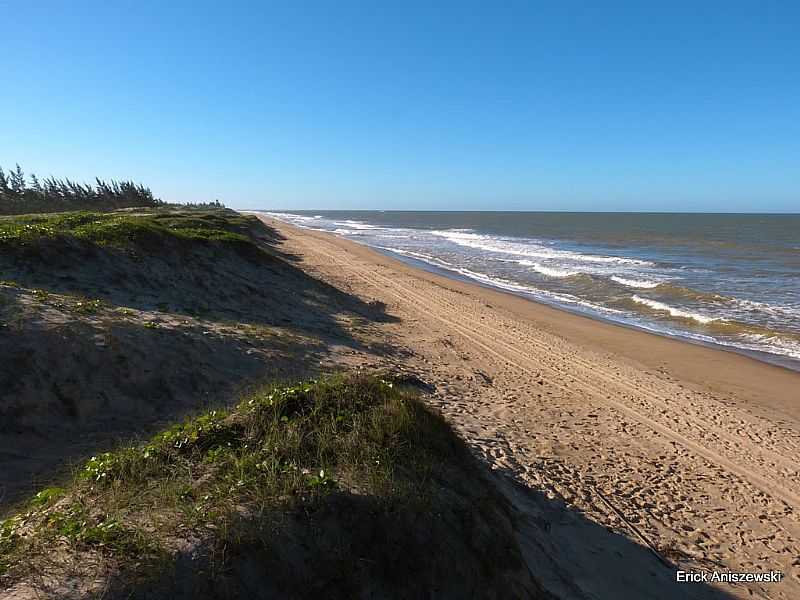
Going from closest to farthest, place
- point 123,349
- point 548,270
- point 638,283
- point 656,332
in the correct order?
point 123,349, point 656,332, point 638,283, point 548,270

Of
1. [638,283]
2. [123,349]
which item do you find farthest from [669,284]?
[123,349]

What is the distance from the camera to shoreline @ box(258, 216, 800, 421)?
10.6 meters

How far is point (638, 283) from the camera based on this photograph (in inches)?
950

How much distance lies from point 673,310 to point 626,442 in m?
13.0

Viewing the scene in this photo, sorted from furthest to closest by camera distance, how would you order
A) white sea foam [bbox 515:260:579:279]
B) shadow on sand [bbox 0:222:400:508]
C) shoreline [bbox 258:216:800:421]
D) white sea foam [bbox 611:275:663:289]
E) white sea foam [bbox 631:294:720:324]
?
white sea foam [bbox 515:260:579:279] < white sea foam [bbox 611:275:663:289] < white sea foam [bbox 631:294:720:324] < shoreline [bbox 258:216:800:421] < shadow on sand [bbox 0:222:400:508]

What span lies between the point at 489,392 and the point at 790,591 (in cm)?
504

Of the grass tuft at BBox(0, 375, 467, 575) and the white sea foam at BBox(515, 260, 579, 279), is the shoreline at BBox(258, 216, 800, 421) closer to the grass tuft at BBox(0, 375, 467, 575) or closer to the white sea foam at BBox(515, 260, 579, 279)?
the white sea foam at BBox(515, 260, 579, 279)

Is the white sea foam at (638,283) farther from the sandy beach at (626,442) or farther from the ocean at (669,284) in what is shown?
the sandy beach at (626,442)

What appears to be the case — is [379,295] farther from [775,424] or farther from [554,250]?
[554,250]

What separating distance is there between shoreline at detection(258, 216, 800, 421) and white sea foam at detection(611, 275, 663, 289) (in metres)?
6.91

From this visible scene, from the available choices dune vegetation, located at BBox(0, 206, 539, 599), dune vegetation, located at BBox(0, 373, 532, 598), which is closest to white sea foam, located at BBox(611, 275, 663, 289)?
dune vegetation, located at BBox(0, 206, 539, 599)

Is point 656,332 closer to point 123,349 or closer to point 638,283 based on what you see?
point 638,283

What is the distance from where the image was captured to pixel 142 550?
254 cm

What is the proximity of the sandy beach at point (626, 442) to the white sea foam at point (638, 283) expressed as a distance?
9.27m
